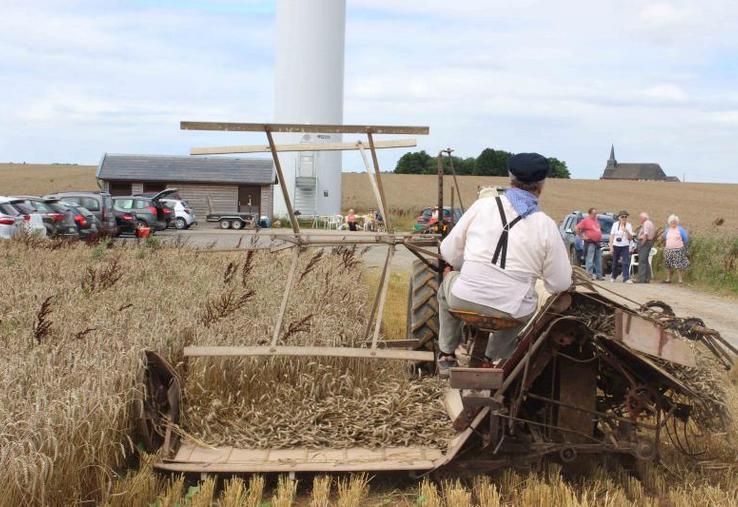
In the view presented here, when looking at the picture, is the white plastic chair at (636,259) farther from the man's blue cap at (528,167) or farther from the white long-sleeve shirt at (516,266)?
the white long-sleeve shirt at (516,266)

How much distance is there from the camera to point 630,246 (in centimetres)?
2153

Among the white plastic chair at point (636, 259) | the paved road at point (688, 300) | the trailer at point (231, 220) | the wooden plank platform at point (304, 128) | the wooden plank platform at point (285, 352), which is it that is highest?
the wooden plank platform at point (304, 128)

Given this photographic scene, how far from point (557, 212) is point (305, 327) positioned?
48667 mm

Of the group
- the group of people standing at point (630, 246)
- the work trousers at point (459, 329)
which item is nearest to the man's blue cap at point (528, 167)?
the work trousers at point (459, 329)

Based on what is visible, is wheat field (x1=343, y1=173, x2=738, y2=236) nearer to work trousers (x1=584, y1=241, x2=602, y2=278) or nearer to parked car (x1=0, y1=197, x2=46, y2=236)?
work trousers (x1=584, y1=241, x2=602, y2=278)

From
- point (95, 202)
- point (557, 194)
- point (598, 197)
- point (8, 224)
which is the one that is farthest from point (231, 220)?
point (598, 197)

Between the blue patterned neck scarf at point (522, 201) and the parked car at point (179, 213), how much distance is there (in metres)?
36.6

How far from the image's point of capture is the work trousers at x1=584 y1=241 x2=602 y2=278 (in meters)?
→ 21.3

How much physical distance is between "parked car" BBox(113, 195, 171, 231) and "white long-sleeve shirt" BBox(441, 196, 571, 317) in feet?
103

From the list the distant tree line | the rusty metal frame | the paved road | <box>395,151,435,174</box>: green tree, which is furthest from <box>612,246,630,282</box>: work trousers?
<box>395,151,435,174</box>: green tree

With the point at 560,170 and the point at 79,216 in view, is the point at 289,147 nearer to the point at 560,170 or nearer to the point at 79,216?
the point at 79,216

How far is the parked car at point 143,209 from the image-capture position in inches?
1419

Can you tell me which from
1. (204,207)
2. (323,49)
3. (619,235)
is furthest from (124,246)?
(204,207)

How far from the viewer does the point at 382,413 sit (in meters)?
6.02
